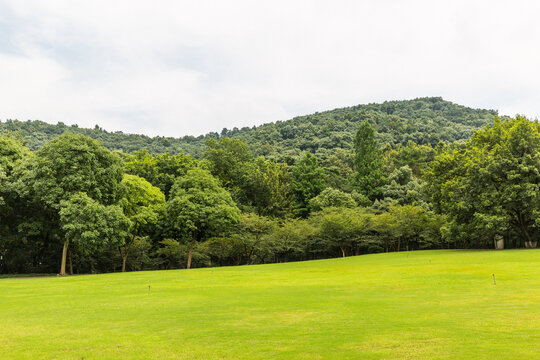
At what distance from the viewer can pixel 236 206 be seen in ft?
173

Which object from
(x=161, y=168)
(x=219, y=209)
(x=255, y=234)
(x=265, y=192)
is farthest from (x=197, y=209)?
(x=265, y=192)

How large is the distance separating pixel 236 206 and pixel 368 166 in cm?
2845

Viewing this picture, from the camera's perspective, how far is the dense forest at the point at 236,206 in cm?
3416

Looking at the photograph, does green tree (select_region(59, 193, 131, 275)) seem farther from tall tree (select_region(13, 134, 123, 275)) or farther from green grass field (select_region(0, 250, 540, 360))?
green grass field (select_region(0, 250, 540, 360))

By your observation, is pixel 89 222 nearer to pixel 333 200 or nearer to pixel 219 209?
pixel 219 209

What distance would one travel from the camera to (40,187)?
1283 inches

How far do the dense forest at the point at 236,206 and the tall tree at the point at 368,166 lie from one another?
198 millimetres

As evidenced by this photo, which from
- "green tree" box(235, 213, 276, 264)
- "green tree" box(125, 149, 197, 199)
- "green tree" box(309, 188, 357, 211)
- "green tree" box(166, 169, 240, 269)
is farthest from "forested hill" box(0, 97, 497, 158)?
"green tree" box(166, 169, 240, 269)

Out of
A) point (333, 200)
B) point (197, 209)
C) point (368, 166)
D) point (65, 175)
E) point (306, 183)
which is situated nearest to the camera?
point (65, 175)

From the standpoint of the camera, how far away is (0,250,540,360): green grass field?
8.73 meters

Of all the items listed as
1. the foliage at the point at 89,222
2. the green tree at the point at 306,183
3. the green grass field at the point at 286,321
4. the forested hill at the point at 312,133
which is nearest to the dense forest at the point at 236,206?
the foliage at the point at 89,222

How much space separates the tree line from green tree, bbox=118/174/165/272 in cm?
14

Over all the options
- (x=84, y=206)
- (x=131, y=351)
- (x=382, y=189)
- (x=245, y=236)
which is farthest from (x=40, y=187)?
(x=382, y=189)

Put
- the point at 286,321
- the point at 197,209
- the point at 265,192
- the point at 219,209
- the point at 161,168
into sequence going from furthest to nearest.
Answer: the point at 265,192
the point at 161,168
the point at 219,209
the point at 197,209
the point at 286,321
